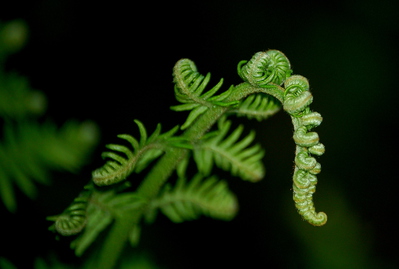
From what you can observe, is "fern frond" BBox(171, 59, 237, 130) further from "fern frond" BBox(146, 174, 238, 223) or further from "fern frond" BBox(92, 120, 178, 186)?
"fern frond" BBox(146, 174, 238, 223)

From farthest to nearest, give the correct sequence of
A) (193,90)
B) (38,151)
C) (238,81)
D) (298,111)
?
(238,81) < (38,151) < (193,90) < (298,111)

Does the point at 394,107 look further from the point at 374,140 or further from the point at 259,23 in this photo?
the point at 259,23

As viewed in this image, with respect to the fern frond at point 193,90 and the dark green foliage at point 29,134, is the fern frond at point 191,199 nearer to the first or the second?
the fern frond at point 193,90

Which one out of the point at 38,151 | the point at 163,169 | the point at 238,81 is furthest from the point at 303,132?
the point at 238,81

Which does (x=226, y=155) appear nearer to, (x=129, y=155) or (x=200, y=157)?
(x=200, y=157)

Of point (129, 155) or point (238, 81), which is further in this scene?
point (238, 81)

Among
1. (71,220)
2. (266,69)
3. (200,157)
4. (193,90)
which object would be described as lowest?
(71,220)

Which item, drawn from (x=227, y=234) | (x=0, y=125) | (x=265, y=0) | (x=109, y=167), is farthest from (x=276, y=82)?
(x=265, y=0)

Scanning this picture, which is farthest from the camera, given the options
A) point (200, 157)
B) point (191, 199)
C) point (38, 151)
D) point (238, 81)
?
point (238, 81)
